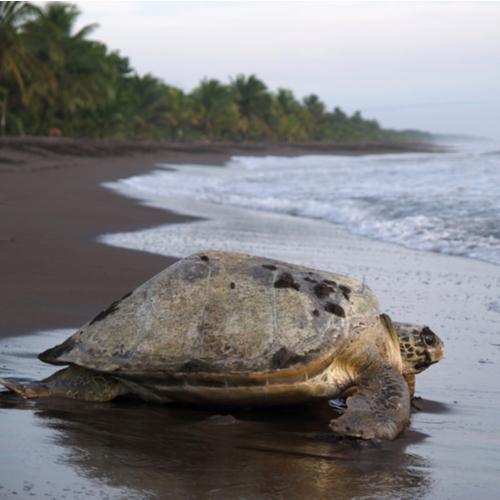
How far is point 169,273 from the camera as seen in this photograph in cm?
415

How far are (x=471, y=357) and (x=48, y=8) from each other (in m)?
43.1

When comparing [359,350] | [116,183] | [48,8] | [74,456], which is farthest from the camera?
[48,8]

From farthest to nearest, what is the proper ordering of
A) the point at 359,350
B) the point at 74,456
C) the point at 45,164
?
the point at 45,164 < the point at 359,350 < the point at 74,456

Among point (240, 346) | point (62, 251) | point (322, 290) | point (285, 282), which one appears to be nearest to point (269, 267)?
point (285, 282)

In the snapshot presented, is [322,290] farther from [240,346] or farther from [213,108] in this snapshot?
[213,108]

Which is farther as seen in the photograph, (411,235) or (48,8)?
(48,8)

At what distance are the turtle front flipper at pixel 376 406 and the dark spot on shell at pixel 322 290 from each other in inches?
14.8

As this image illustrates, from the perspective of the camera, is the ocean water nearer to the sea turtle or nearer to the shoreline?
the shoreline

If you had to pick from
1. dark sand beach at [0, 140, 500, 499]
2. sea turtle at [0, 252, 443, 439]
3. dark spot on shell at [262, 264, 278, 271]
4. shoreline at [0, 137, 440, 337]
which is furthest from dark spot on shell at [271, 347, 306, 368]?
shoreline at [0, 137, 440, 337]

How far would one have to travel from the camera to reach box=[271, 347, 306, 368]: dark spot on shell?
3.79 metres

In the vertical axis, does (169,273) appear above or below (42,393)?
above

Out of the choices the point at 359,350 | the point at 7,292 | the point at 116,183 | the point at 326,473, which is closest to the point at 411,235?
the point at 7,292

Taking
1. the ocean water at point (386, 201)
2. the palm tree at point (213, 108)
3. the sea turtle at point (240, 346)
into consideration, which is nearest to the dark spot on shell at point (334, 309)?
the sea turtle at point (240, 346)

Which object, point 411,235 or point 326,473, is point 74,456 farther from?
point 411,235
